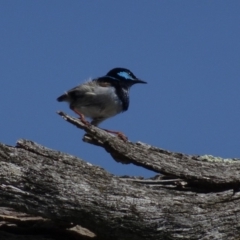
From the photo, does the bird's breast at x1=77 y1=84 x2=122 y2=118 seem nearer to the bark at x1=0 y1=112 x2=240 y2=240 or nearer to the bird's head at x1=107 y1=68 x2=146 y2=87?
the bird's head at x1=107 y1=68 x2=146 y2=87

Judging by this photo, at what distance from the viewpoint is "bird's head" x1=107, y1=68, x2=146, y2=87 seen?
54.1ft

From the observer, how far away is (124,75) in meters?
16.7

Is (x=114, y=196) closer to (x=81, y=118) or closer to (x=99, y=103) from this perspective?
(x=81, y=118)

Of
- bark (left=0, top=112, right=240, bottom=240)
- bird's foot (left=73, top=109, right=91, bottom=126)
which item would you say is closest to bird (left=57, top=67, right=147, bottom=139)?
bird's foot (left=73, top=109, right=91, bottom=126)

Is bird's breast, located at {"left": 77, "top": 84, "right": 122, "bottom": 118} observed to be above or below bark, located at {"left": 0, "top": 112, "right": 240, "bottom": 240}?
above

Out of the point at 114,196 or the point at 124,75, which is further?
the point at 124,75

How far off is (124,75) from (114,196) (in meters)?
7.82

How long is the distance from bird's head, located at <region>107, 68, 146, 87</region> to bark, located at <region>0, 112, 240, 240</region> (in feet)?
20.8

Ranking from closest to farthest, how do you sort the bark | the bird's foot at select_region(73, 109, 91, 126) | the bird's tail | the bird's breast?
the bark
the bird's foot at select_region(73, 109, 91, 126)
the bird's breast
the bird's tail

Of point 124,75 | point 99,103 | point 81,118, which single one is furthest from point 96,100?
point 124,75

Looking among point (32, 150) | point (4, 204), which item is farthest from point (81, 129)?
point (4, 204)

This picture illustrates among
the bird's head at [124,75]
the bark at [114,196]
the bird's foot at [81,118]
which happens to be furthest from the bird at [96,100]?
the bark at [114,196]

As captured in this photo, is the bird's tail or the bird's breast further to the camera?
the bird's tail

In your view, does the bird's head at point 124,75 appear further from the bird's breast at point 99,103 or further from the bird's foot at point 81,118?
the bird's foot at point 81,118
